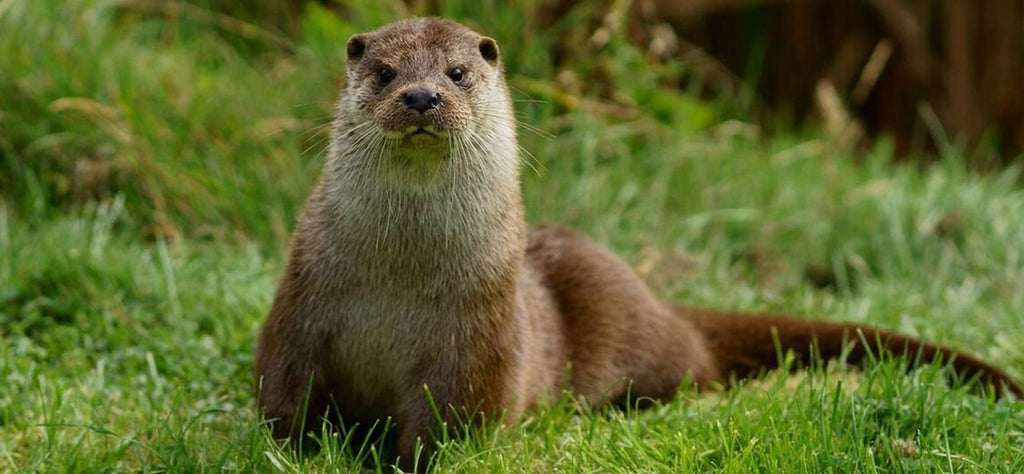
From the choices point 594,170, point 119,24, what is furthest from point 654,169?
point 119,24

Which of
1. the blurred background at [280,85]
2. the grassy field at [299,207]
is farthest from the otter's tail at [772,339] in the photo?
the blurred background at [280,85]

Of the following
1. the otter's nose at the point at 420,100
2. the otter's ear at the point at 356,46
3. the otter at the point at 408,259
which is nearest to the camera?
the otter's nose at the point at 420,100

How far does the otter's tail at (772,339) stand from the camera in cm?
398

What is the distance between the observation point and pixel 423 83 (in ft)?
10.0

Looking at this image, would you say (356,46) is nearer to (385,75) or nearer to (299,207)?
(385,75)

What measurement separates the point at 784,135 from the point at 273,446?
15.0ft

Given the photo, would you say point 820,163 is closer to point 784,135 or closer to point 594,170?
point 784,135

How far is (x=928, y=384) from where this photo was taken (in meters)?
3.15

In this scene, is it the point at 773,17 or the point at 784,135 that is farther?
the point at 773,17

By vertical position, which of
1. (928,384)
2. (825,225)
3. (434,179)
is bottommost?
(825,225)

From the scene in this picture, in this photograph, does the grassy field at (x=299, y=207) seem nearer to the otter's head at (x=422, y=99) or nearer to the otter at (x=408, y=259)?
the otter at (x=408, y=259)

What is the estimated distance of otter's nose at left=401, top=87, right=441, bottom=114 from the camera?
2.97 m

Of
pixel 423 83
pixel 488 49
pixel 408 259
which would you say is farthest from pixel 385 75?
pixel 408 259

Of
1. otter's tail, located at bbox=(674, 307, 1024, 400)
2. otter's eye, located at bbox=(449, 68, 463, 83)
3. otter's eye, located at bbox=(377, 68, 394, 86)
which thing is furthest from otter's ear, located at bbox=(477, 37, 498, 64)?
otter's tail, located at bbox=(674, 307, 1024, 400)
